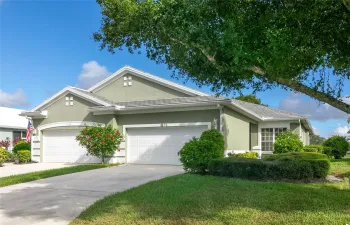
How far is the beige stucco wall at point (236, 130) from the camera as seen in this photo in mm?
17344

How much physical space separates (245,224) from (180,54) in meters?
4.16

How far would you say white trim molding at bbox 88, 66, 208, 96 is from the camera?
18.5 m

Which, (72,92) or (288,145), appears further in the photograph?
(72,92)

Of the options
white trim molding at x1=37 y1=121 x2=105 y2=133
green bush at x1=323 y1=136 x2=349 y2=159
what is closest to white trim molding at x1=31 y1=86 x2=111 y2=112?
white trim molding at x1=37 y1=121 x2=105 y2=133

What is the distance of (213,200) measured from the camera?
7395 millimetres

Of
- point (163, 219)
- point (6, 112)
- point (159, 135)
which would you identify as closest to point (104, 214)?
point (163, 219)

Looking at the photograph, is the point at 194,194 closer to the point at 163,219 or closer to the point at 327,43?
the point at 163,219

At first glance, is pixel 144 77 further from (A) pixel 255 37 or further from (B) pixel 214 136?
(A) pixel 255 37

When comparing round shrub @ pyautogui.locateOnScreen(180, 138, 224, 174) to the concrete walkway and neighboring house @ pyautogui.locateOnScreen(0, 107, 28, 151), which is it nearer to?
the concrete walkway

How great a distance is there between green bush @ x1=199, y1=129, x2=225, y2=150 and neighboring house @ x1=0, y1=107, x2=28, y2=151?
2050cm

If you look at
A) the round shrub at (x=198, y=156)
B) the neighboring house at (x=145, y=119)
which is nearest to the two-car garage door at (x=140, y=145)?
the neighboring house at (x=145, y=119)

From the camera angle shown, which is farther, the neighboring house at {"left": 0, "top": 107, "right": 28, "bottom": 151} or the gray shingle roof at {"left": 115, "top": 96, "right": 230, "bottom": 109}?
the neighboring house at {"left": 0, "top": 107, "right": 28, "bottom": 151}

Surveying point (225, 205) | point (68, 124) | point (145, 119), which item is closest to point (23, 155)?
point (68, 124)

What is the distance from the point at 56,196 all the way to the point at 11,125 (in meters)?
22.9
